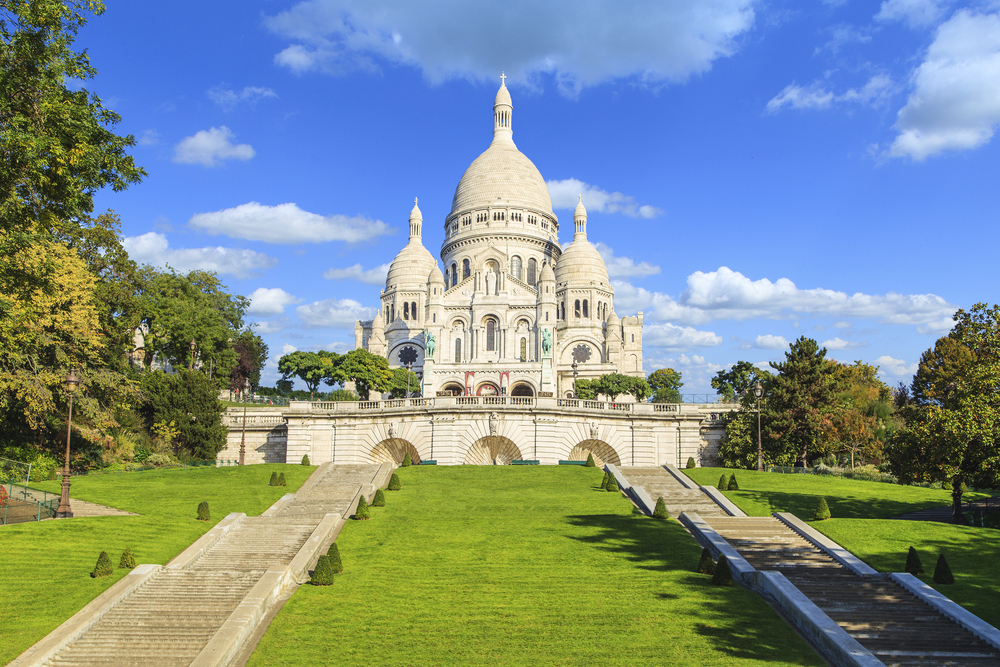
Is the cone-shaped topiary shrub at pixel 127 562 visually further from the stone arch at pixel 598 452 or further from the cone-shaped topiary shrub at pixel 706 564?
the stone arch at pixel 598 452

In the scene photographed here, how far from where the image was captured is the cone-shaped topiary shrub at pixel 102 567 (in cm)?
2116

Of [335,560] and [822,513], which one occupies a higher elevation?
[822,513]

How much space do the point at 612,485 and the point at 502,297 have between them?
59555 mm

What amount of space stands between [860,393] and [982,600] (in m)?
43.6

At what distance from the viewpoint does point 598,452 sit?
152 ft

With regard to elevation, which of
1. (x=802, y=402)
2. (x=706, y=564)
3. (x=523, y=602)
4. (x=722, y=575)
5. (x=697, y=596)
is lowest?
(x=523, y=602)

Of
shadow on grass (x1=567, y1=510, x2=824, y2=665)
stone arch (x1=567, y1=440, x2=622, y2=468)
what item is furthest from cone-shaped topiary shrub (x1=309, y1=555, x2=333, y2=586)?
stone arch (x1=567, y1=440, x2=622, y2=468)

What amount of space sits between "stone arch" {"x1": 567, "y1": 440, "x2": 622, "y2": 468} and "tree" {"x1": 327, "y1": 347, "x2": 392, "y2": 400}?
37.2m

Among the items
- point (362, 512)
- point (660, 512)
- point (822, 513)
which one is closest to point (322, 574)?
point (362, 512)

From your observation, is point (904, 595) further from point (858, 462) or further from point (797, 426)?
point (858, 462)

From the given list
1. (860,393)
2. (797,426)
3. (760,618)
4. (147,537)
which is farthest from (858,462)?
(147,537)

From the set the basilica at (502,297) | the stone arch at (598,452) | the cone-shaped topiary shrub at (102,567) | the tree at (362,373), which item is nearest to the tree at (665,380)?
the basilica at (502,297)

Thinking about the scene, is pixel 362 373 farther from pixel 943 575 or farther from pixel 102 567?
pixel 943 575

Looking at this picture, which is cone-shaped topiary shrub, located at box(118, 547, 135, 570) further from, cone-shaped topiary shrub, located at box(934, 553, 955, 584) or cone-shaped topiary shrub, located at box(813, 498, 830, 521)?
cone-shaped topiary shrub, located at box(813, 498, 830, 521)
